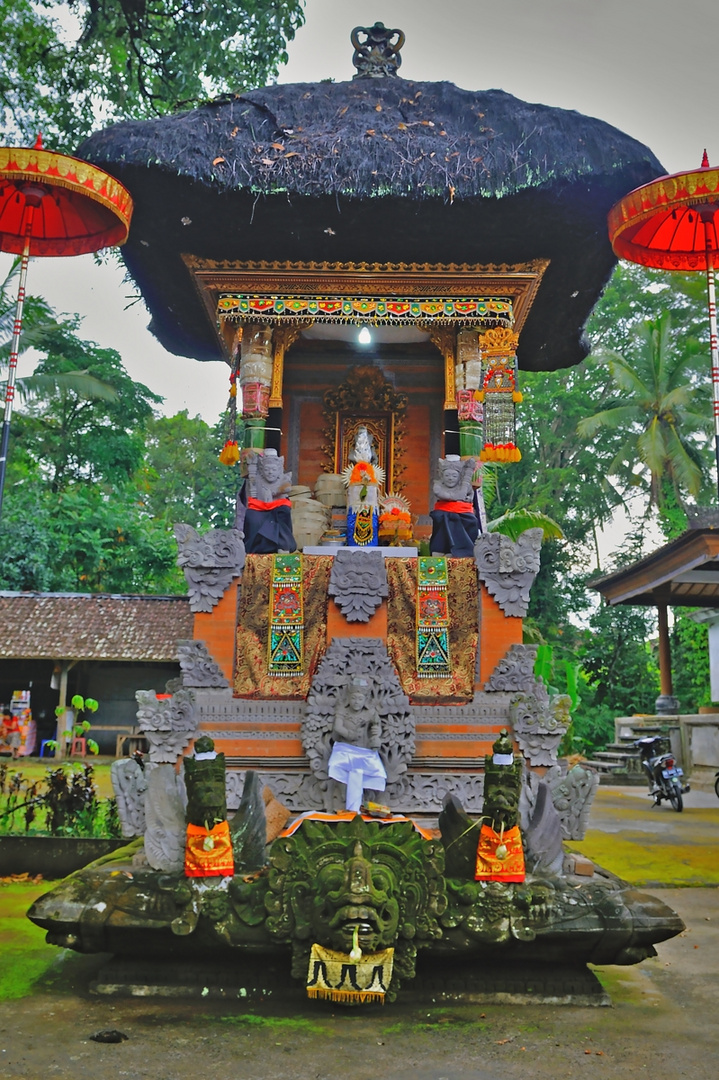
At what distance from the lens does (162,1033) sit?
4387 millimetres

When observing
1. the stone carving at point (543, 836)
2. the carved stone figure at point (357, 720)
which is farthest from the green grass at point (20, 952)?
the stone carving at point (543, 836)

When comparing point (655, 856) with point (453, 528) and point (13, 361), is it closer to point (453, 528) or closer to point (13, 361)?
point (453, 528)

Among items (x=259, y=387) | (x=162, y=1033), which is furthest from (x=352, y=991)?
(x=259, y=387)

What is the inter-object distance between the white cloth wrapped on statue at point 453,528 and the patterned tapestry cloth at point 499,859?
3110mm

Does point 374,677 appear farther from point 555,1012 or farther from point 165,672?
point 165,672

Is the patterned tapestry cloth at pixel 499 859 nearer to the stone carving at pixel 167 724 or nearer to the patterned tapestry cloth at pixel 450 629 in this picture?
the patterned tapestry cloth at pixel 450 629

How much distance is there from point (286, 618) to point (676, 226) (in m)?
4.87

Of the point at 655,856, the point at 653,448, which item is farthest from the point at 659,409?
the point at 655,856

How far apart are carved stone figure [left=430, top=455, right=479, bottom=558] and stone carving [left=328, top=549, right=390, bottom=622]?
3.34ft

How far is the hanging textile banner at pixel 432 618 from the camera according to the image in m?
7.15

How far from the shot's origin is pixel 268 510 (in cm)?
802

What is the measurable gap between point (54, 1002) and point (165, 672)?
14.3m

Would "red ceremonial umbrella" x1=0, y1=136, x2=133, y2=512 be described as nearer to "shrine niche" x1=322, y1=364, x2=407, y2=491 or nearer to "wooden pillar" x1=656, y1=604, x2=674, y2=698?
"shrine niche" x1=322, y1=364, x2=407, y2=491

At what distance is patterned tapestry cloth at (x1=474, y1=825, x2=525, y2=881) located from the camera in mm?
5125
